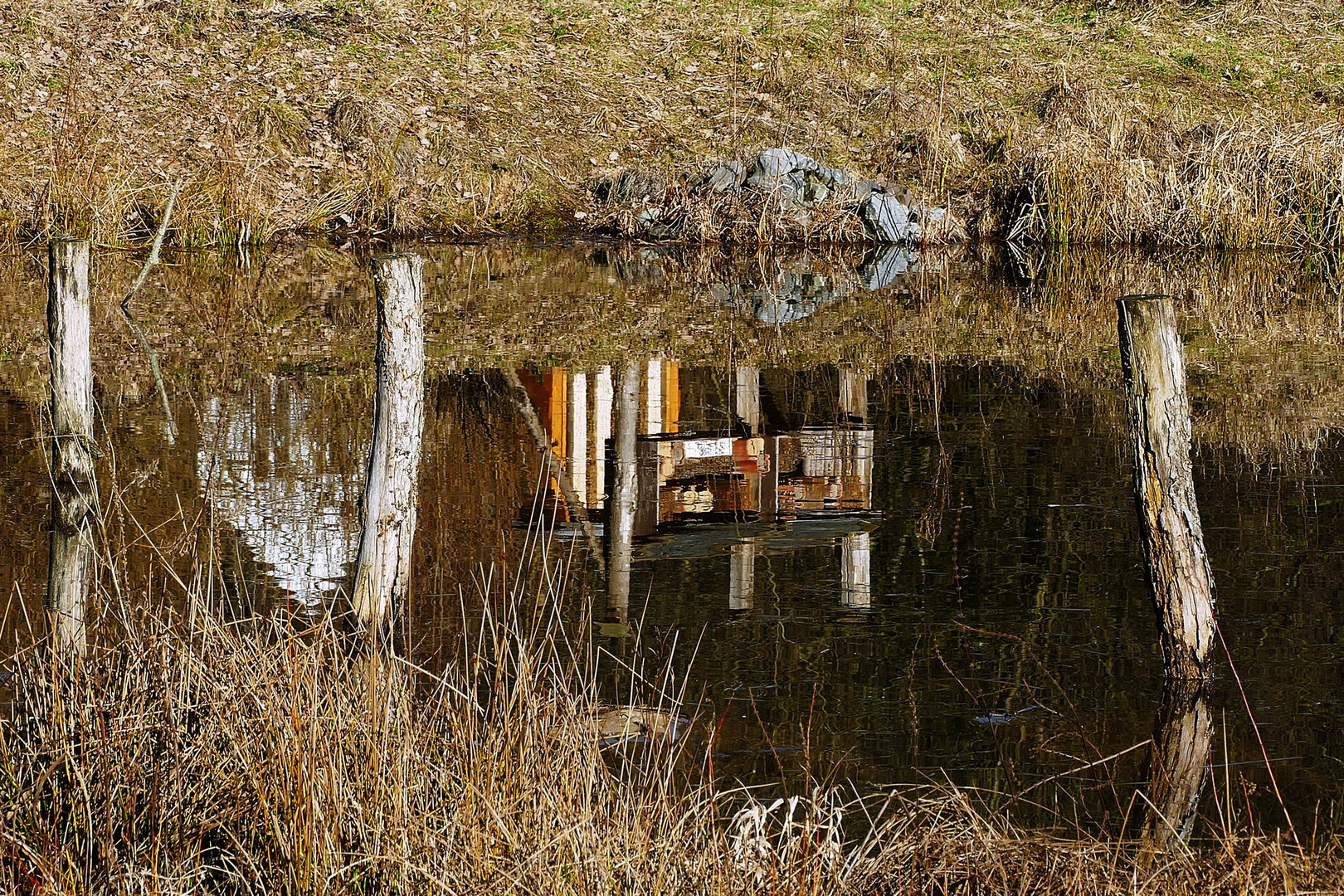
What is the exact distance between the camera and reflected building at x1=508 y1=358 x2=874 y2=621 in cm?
898

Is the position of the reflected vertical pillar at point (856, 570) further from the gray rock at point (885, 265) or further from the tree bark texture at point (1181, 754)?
the gray rock at point (885, 265)

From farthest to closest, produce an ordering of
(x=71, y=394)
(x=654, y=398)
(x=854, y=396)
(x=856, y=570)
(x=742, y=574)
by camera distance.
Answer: (x=854, y=396), (x=654, y=398), (x=71, y=394), (x=856, y=570), (x=742, y=574)

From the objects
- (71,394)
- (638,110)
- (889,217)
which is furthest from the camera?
(638,110)

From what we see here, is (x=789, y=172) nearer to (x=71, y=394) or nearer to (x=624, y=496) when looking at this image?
(x=624, y=496)

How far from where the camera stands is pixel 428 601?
25.4 feet

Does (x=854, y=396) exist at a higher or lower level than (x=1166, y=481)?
higher

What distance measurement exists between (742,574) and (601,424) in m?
4.31

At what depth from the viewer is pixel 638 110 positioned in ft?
95.1

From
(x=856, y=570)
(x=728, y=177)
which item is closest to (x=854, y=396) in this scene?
(x=856, y=570)

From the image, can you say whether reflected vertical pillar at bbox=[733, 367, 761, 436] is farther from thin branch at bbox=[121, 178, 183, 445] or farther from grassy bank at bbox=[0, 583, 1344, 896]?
grassy bank at bbox=[0, 583, 1344, 896]

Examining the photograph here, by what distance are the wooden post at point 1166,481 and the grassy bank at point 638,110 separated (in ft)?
54.8

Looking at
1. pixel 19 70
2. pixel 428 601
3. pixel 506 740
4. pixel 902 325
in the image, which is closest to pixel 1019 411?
pixel 902 325

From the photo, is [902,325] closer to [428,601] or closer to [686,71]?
[428,601]

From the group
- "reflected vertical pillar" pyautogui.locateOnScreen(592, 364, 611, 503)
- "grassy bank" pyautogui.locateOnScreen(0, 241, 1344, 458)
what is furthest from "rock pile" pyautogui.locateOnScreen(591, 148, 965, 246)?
"reflected vertical pillar" pyautogui.locateOnScreen(592, 364, 611, 503)
